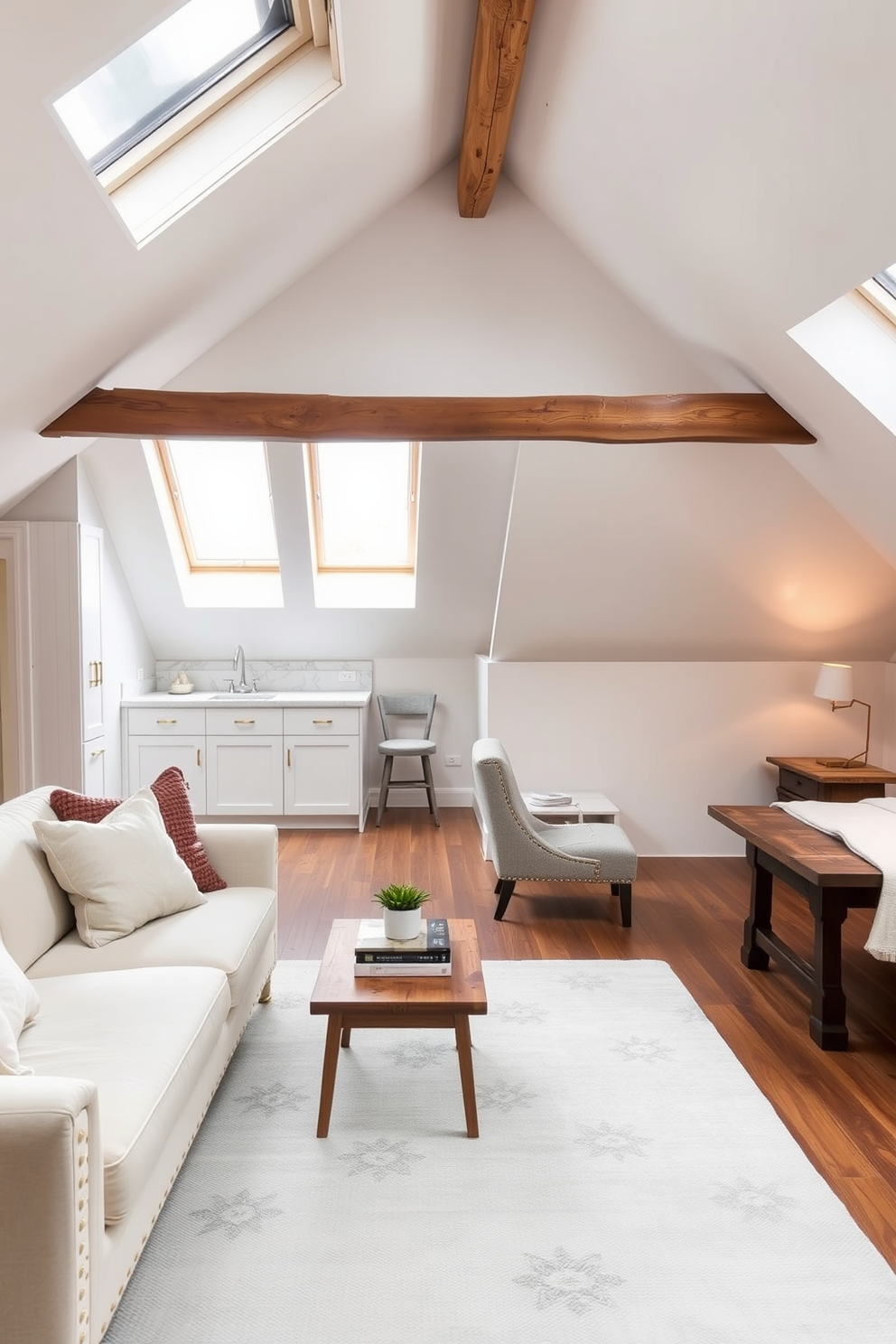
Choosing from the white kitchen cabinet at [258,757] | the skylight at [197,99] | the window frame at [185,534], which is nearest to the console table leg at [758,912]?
the white kitchen cabinet at [258,757]

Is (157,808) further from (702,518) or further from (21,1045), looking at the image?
(702,518)

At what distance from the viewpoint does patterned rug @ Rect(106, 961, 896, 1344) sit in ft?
6.13

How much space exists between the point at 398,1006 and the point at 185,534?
425cm

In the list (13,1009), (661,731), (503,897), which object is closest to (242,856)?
(13,1009)

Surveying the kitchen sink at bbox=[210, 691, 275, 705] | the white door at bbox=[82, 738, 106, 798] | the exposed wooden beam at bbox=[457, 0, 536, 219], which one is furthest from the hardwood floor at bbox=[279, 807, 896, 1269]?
the exposed wooden beam at bbox=[457, 0, 536, 219]

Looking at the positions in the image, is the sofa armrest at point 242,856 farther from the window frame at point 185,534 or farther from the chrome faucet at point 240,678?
the chrome faucet at point 240,678

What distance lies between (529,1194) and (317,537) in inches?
174

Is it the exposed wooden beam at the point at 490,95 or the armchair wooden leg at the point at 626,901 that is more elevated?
the exposed wooden beam at the point at 490,95

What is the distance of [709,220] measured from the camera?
10.6 ft

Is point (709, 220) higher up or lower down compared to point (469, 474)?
higher up

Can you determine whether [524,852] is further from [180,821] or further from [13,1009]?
[13,1009]

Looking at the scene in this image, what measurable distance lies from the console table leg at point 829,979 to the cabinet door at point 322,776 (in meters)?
3.39

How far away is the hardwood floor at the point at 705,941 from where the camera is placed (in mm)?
2596

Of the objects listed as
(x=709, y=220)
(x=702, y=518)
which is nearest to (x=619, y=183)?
Result: (x=709, y=220)
